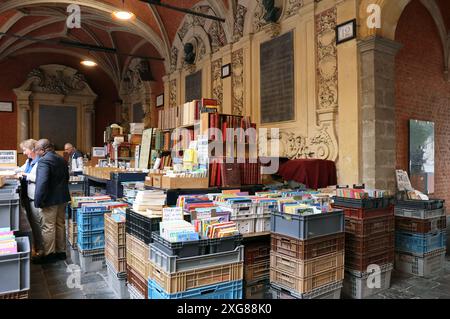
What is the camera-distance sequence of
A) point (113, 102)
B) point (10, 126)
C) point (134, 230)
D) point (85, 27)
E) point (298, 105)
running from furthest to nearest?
point (113, 102)
point (10, 126)
point (85, 27)
point (298, 105)
point (134, 230)

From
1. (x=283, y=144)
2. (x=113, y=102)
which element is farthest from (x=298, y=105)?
(x=113, y=102)

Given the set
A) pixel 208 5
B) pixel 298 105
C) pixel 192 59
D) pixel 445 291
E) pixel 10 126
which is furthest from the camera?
pixel 10 126

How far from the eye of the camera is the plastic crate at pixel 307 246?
2785 millimetres

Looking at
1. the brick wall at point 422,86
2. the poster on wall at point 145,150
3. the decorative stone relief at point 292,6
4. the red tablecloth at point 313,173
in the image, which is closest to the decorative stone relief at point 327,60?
the decorative stone relief at point 292,6

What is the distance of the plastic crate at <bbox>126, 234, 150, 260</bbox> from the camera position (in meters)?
2.81

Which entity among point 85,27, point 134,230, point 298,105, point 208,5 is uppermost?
point 85,27

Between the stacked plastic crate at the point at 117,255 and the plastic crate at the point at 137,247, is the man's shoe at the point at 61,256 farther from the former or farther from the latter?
the plastic crate at the point at 137,247

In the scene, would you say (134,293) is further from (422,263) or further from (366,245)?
(422,263)

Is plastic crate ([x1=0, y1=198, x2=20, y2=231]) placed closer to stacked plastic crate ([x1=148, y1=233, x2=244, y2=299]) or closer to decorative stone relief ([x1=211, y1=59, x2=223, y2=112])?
stacked plastic crate ([x1=148, y1=233, x2=244, y2=299])

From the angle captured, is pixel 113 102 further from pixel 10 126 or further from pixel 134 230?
pixel 134 230

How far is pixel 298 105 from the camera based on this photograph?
6.19 meters

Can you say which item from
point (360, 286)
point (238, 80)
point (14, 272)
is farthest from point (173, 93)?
point (14, 272)

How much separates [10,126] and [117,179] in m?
11.4

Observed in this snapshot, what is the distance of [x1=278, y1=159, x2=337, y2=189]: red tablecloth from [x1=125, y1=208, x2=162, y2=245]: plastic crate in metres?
2.92
